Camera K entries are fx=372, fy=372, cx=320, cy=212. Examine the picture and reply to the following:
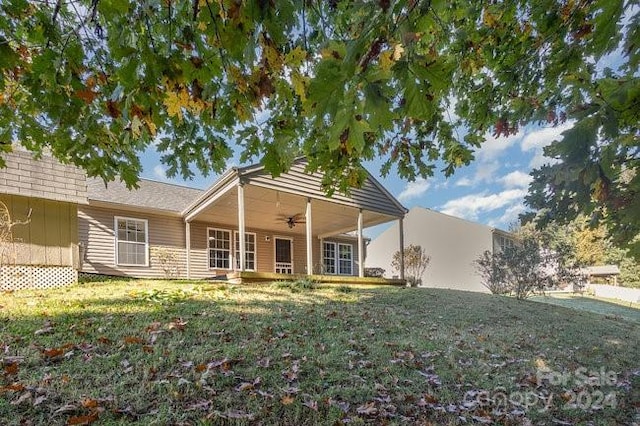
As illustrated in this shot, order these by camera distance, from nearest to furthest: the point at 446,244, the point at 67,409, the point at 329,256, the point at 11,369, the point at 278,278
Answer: the point at 67,409, the point at 11,369, the point at 278,278, the point at 329,256, the point at 446,244

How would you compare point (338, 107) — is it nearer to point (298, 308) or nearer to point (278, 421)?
point (278, 421)

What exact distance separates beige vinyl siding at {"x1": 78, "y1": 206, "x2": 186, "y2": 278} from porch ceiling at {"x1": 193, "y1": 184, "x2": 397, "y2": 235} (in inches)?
43.7

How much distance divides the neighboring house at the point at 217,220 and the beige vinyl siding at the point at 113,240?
29 mm

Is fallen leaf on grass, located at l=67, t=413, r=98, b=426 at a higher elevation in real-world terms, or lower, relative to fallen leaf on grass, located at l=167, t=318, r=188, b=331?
lower

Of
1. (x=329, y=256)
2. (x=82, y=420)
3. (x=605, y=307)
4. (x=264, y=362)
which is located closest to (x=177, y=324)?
(x=264, y=362)

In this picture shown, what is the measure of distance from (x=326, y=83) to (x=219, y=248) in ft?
46.8

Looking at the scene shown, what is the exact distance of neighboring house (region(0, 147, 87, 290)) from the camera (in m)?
8.45

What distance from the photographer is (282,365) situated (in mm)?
4031

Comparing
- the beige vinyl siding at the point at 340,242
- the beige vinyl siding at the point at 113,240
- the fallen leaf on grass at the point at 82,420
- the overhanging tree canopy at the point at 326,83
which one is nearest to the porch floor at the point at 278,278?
the beige vinyl siding at the point at 113,240

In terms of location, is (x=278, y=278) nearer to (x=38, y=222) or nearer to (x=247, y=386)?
(x=38, y=222)

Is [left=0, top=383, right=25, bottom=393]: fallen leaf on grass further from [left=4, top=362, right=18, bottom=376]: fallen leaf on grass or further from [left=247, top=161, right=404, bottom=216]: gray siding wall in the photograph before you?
[left=247, top=161, right=404, bottom=216]: gray siding wall

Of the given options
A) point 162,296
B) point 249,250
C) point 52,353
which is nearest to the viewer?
point 52,353

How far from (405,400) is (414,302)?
202 inches


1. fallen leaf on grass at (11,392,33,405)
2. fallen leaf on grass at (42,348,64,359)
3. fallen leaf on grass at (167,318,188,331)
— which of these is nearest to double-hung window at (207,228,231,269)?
fallen leaf on grass at (167,318,188,331)
